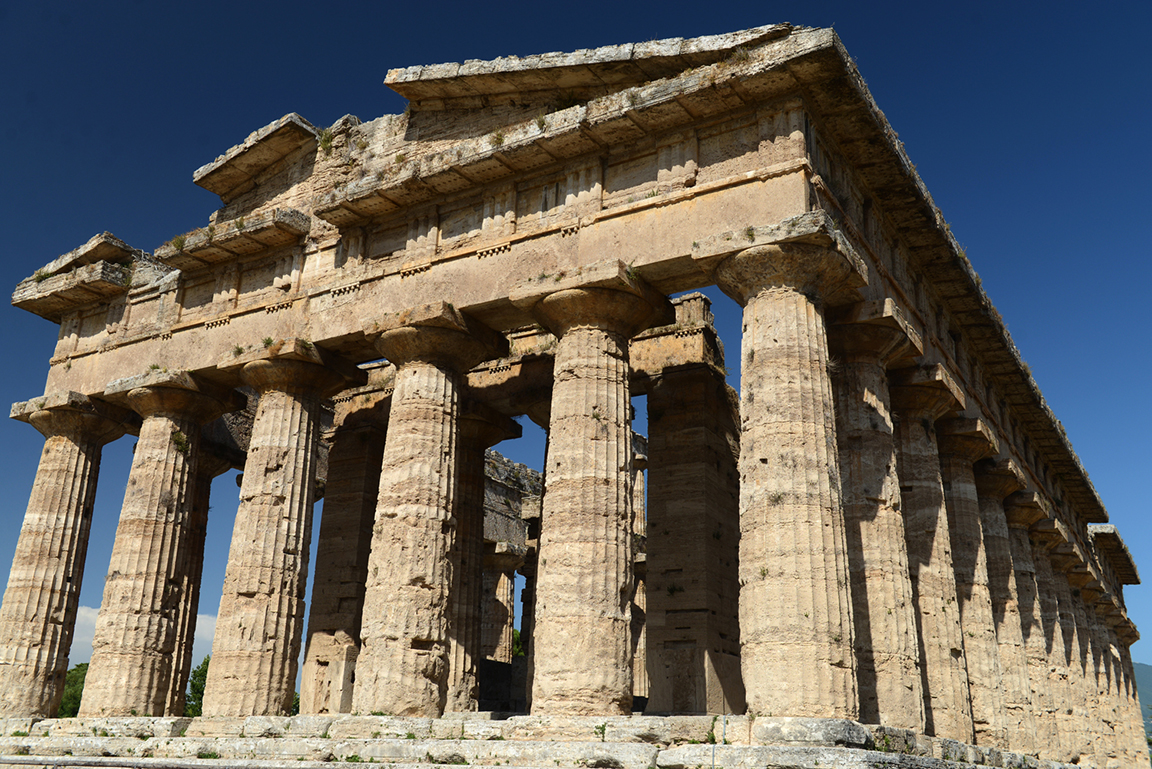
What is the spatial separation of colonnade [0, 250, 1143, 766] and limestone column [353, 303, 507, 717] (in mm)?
42

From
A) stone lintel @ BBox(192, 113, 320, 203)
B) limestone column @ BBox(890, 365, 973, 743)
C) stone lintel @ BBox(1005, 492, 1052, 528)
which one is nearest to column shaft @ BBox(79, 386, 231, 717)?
stone lintel @ BBox(192, 113, 320, 203)

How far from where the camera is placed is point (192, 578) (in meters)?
23.0

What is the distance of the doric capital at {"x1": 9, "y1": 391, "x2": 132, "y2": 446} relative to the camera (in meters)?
20.5

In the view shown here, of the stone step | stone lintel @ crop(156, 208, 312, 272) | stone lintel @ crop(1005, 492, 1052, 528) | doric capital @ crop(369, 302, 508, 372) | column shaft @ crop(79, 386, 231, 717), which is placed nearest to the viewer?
the stone step

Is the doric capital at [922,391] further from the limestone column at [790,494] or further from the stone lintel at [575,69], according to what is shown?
the stone lintel at [575,69]

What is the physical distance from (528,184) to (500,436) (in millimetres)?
7028

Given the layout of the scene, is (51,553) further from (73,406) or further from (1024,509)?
(1024,509)

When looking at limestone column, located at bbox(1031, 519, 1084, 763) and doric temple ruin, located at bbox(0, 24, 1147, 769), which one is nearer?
doric temple ruin, located at bbox(0, 24, 1147, 769)

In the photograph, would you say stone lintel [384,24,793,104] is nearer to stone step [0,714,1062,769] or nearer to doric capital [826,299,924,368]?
doric capital [826,299,924,368]

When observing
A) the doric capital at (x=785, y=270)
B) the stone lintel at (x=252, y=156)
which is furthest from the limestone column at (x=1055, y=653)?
the stone lintel at (x=252, y=156)

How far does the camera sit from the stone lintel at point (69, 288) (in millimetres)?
20984

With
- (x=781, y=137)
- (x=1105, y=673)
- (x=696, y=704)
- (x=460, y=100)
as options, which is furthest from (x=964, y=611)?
(x=1105, y=673)

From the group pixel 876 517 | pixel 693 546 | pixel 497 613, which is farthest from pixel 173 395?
pixel 497 613

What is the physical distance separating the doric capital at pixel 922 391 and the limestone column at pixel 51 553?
16043 mm
